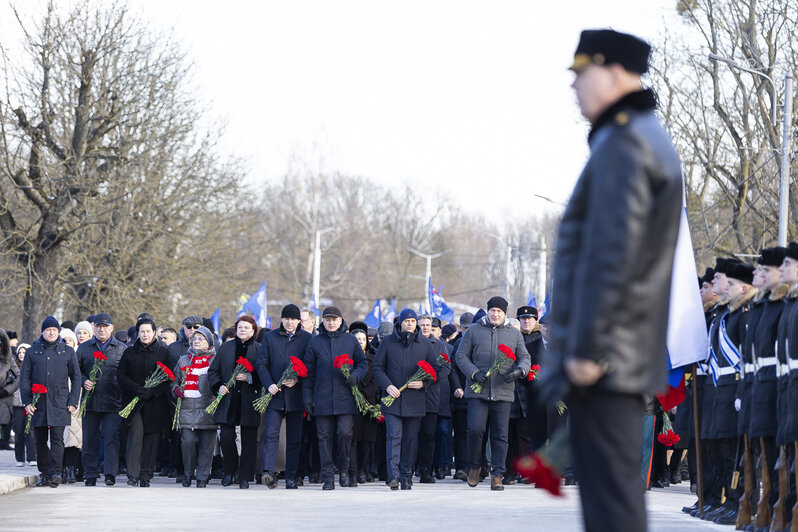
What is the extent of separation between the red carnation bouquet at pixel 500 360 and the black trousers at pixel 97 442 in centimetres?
453

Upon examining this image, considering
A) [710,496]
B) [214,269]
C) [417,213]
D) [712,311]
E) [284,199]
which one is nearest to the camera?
[710,496]

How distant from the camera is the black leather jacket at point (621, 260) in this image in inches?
160

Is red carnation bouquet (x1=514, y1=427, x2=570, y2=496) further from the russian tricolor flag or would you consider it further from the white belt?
the white belt

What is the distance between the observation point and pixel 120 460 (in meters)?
18.9

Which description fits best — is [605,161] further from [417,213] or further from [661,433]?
[417,213]

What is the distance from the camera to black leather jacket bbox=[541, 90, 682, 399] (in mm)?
4062

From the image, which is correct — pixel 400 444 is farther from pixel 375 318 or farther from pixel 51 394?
pixel 375 318

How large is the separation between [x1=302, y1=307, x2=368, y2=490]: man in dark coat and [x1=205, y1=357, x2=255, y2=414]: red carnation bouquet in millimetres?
754

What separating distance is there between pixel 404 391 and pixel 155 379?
3158 mm

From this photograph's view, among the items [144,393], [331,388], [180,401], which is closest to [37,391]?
[144,393]

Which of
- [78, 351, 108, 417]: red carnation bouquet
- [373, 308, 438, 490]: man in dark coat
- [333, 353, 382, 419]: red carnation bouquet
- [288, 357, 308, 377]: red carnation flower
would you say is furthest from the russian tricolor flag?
[78, 351, 108, 417]: red carnation bouquet

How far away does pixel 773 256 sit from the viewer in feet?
35.8

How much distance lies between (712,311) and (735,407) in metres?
2.02

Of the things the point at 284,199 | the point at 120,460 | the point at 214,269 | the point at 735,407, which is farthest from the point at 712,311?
the point at 284,199
